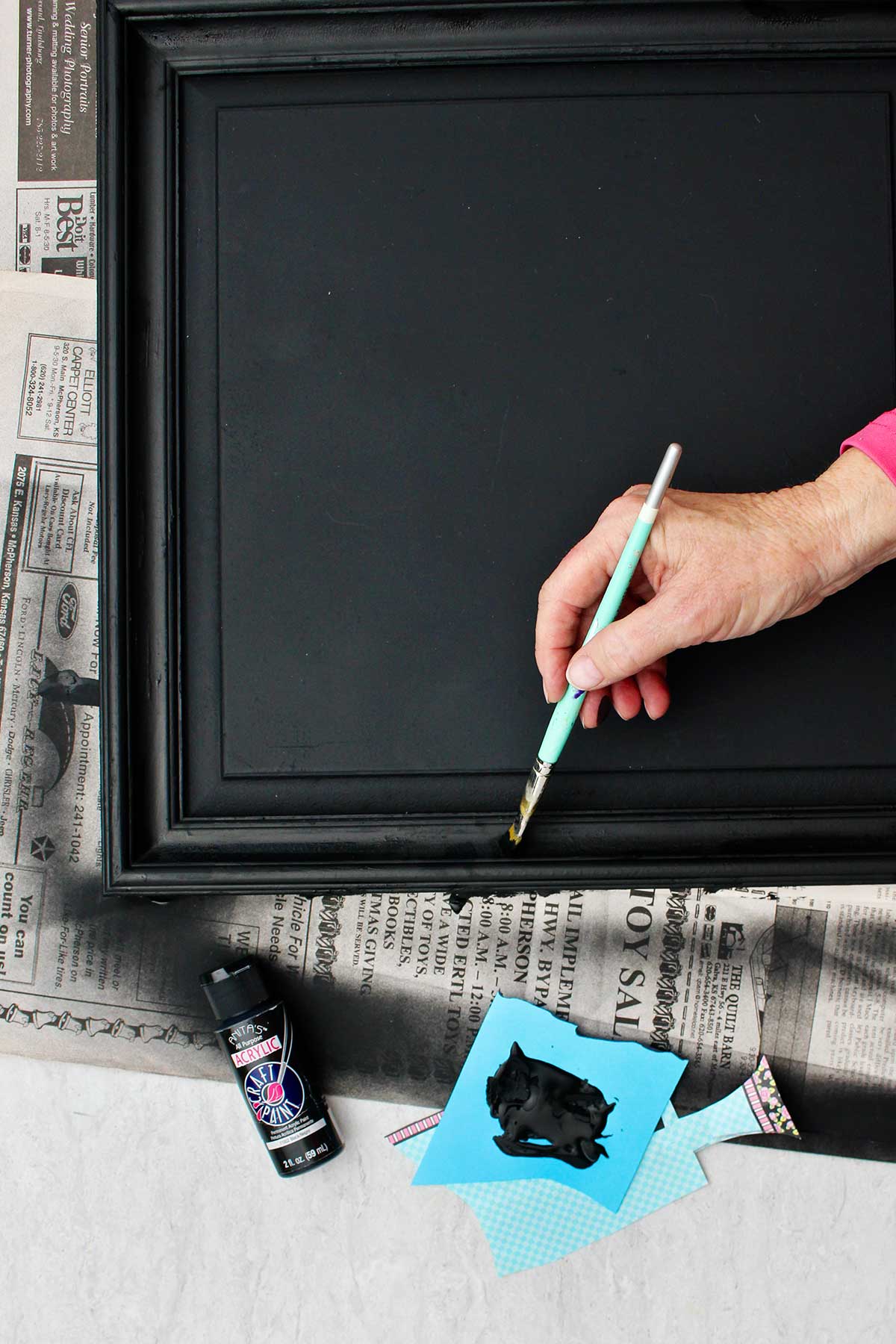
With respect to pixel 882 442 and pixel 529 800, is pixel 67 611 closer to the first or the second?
pixel 529 800

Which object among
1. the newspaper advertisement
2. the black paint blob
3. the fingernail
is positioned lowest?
the black paint blob

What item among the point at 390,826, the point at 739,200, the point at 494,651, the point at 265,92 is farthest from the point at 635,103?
the point at 390,826

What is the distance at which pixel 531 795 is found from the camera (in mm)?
508

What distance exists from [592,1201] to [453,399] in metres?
0.57

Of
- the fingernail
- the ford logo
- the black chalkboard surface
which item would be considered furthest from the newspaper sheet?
the fingernail

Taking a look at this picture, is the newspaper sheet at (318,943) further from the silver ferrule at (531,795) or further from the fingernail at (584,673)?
the fingernail at (584,673)

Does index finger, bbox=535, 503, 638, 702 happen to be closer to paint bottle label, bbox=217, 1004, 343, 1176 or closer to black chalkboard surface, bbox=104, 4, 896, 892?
black chalkboard surface, bbox=104, 4, 896, 892

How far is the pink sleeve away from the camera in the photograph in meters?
0.49

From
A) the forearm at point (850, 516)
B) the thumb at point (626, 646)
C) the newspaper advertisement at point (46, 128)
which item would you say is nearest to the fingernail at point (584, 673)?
the thumb at point (626, 646)

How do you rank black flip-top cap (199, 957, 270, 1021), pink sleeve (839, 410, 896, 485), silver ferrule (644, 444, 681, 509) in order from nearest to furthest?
silver ferrule (644, 444, 681, 509) → pink sleeve (839, 410, 896, 485) → black flip-top cap (199, 957, 270, 1021)

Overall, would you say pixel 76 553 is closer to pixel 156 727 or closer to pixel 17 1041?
pixel 156 727

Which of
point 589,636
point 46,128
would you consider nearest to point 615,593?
point 589,636

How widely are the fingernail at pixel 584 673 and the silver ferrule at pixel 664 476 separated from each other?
0.09m

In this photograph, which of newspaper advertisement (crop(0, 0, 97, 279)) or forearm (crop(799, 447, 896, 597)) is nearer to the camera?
forearm (crop(799, 447, 896, 597))
